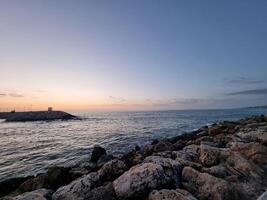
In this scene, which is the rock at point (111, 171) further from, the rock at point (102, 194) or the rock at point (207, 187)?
the rock at point (207, 187)

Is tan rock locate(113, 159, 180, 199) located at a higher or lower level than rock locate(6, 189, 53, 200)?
higher

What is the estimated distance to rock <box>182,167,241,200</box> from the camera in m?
6.02

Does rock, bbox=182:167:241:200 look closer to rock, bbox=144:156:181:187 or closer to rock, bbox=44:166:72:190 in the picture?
rock, bbox=144:156:181:187

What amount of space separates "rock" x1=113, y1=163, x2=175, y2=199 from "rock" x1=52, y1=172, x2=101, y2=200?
73 centimetres

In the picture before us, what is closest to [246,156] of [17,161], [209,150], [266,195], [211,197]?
[209,150]

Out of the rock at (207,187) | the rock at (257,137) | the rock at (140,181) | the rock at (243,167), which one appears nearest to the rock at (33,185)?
the rock at (140,181)

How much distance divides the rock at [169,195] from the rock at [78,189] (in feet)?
5.60

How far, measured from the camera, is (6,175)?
13.7 metres

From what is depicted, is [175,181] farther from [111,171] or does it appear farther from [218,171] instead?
[111,171]

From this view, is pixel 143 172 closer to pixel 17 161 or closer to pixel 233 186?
pixel 233 186

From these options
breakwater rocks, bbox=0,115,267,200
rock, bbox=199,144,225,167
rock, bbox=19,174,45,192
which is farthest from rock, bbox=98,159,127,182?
rock, bbox=199,144,225,167

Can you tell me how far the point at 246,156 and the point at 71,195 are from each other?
5650 mm

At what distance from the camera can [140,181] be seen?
6066 mm

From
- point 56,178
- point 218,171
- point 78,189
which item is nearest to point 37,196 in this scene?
point 78,189
